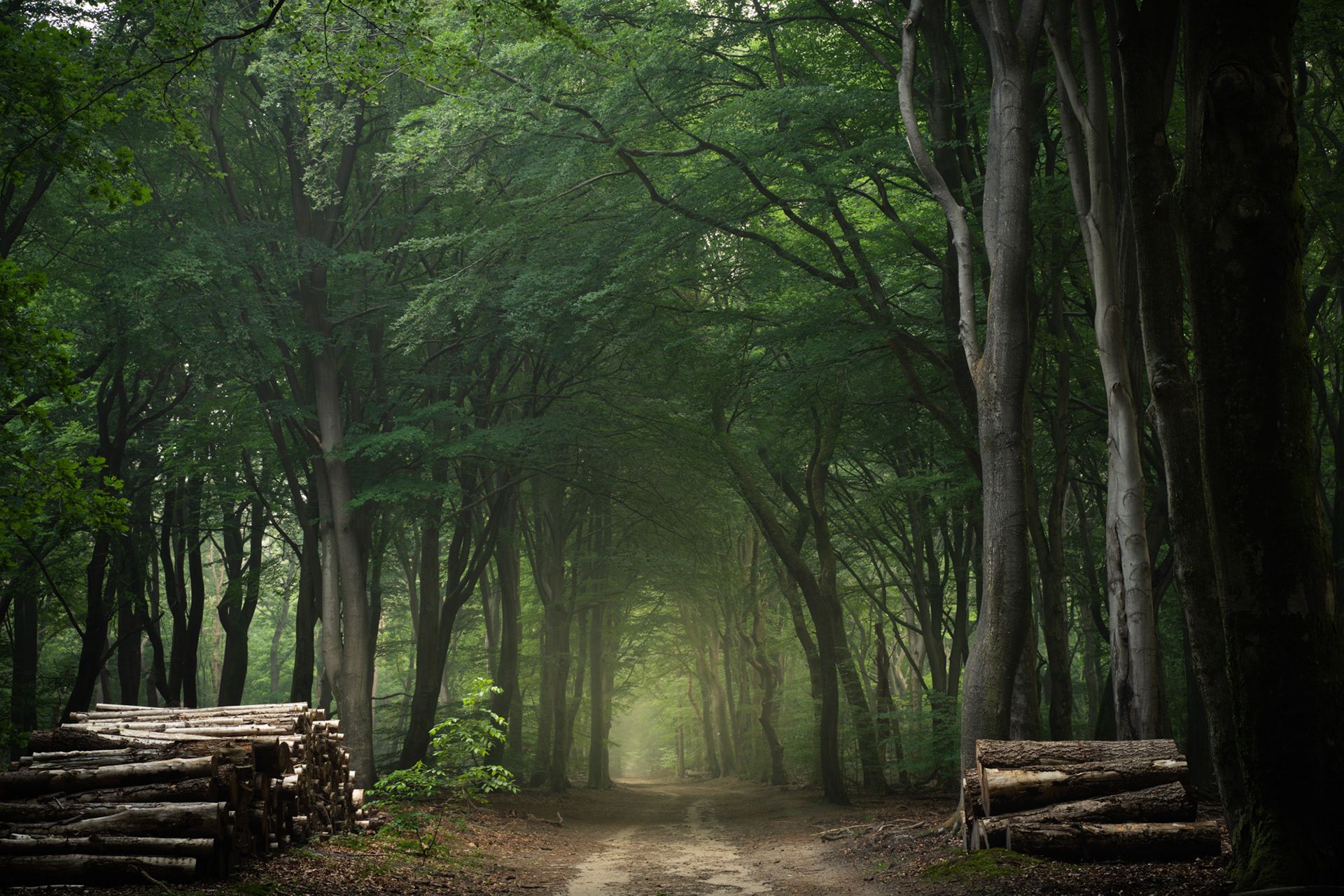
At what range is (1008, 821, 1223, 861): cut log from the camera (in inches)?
323

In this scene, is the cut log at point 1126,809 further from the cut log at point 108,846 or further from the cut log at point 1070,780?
the cut log at point 108,846

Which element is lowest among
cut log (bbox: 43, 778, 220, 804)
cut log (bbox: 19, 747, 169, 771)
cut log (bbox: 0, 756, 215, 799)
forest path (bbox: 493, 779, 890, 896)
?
forest path (bbox: 493, 779, 890, 896)

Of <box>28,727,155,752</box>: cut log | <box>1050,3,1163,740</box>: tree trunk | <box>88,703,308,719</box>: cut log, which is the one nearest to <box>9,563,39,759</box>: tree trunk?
<box>88,703,308,719</box>: cut log

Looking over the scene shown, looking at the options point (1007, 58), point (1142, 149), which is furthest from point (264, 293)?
point (1142, 149)

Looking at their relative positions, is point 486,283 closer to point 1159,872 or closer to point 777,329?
point 777,329

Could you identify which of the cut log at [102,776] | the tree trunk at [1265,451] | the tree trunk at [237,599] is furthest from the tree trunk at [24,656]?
the tree trunk at [1265,451]

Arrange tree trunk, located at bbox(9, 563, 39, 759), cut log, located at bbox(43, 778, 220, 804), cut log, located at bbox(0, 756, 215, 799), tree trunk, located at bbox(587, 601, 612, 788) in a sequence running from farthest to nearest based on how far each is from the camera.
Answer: tree trunk, located at bbox(587, 601, 612, 788), tree trunk, located at bbox(9, 563, 39, 759), cut log, located at bbox(0, 756, 215, 799), cut log, located at bbox(43, 778, 220, 804)

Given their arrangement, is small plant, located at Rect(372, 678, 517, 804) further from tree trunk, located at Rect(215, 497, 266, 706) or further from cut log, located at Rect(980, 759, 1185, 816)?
tree trunk, located at Rect(215, 497, 266, 706)

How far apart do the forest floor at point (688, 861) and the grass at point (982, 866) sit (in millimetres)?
18

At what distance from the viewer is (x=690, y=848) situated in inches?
591

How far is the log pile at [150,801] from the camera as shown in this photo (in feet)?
23.9

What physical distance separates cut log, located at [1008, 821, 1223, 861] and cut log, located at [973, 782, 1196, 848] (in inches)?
2.2

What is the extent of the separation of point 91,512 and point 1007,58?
442 inches

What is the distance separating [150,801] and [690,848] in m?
8.88
